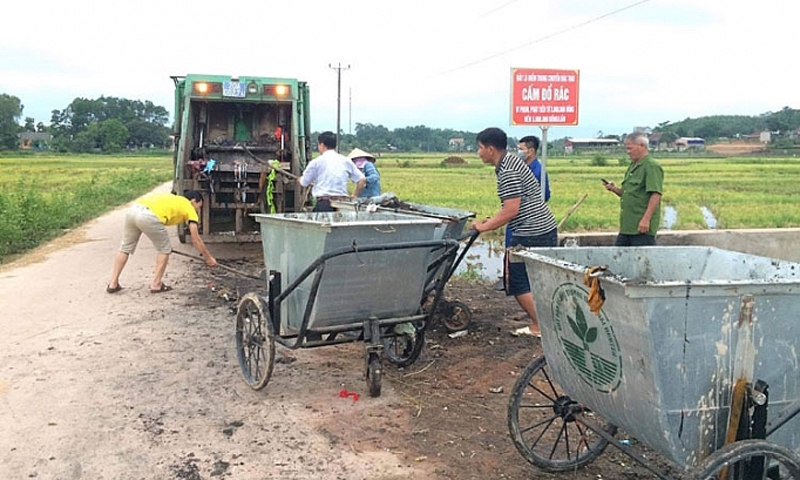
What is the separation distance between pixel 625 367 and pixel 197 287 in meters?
6.58

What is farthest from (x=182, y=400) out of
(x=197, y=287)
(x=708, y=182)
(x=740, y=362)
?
(x=708, y=182)

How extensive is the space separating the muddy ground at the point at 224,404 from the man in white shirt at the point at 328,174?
155cm

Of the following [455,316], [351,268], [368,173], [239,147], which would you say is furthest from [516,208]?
[239,147]

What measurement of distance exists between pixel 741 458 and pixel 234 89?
9003 millimetres

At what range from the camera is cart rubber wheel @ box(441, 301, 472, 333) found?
637 cm

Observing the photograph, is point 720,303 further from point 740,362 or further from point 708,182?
point 708,182

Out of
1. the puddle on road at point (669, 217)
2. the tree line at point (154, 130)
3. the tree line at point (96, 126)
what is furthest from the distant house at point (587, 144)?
the puddle on road at point (669, 217)

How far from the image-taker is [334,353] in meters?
5.98

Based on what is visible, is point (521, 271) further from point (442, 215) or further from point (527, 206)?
point (442, 215)

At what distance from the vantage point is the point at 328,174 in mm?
7637

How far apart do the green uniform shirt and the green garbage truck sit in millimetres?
4753

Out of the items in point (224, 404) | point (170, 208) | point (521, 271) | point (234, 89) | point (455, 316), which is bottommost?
point (224, 404)

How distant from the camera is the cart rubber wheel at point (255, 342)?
4.82 metres

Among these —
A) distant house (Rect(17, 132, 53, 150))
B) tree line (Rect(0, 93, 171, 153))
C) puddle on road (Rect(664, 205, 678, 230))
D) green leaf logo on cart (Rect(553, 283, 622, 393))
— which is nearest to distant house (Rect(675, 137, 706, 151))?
tree line (Rect(0, 93, 171, 153))
